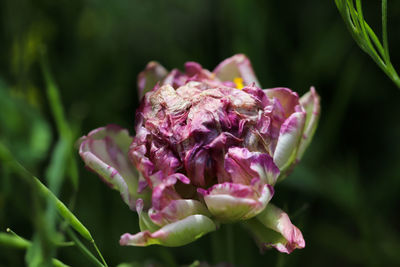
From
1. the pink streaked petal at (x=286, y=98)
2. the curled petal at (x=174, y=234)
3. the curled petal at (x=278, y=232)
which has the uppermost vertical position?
the pink streaked petal at (x=286, y=98)

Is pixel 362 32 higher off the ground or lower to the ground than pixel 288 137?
higher

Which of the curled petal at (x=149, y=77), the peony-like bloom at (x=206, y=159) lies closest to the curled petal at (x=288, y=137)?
the peony-like bloom at (x=206, y=159)

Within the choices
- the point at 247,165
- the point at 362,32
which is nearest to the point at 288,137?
the point at 247,165

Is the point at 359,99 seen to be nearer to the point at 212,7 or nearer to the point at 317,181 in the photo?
the point at 317,181

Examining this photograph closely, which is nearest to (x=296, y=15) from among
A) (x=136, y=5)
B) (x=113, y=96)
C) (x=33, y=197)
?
(x=136, y=5)

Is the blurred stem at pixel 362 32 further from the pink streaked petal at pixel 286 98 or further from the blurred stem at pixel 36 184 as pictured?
the blurred stem at pixel 36 184

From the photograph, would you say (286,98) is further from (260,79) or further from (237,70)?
(260,79)
